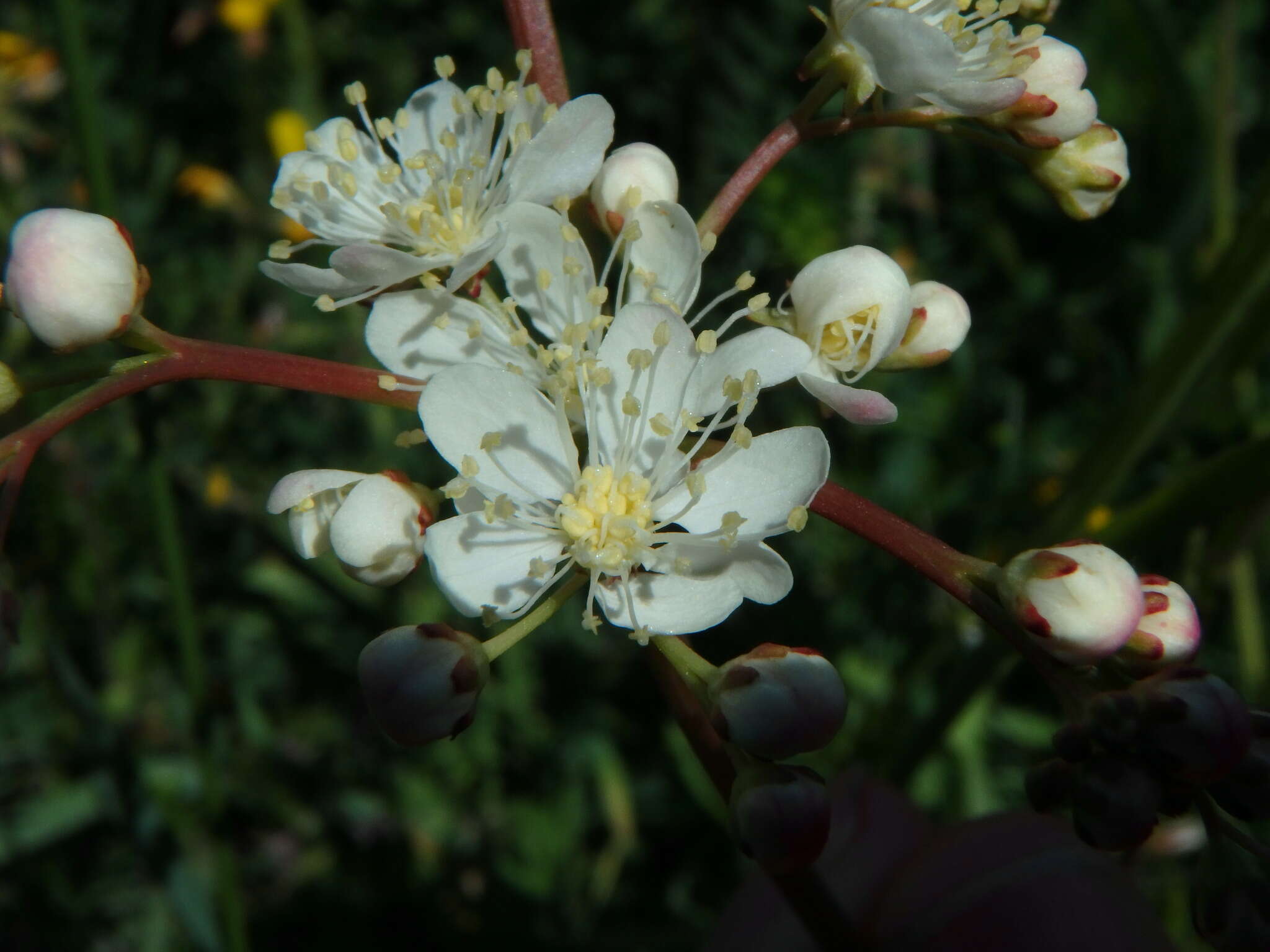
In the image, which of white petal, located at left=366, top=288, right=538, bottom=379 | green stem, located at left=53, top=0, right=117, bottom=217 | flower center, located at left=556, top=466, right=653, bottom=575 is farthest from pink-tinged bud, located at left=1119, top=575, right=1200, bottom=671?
green stem, located at left=53, top=0, right=117, bottom=217

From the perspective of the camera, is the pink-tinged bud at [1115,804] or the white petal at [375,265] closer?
the pink-tinged bud at [1115,804]

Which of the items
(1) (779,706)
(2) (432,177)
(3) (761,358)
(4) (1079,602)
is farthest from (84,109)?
(4) (1079,602)

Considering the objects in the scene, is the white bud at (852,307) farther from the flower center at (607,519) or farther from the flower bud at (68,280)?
the flower bud at (68,280)

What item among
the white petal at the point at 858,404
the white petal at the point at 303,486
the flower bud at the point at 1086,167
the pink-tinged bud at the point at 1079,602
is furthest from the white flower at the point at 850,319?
the white petal at the point at 303,486

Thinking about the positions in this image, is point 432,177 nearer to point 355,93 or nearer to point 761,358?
point 355,93

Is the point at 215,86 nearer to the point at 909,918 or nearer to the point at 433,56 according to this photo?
the point at 433,56

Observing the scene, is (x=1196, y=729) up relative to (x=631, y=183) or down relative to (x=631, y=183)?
down

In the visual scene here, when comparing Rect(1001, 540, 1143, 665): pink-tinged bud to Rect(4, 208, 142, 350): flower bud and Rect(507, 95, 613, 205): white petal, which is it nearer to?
Rect(507, 95, 613, 205): white petal
